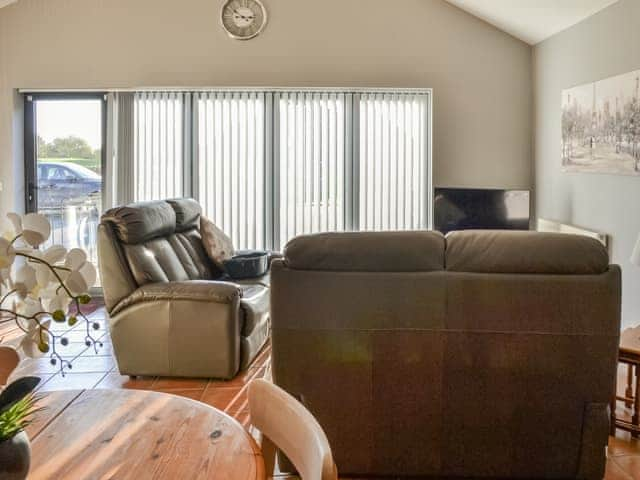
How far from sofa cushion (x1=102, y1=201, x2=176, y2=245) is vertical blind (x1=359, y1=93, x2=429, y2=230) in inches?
93.5

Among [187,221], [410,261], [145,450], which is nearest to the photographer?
[145,450]

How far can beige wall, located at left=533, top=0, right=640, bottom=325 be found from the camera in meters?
3.92

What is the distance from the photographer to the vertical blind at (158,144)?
596 centimetres

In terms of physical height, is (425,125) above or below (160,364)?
above

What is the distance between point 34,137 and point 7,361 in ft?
19.2

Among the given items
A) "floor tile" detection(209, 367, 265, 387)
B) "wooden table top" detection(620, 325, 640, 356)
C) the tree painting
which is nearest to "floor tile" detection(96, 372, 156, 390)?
"floor tile" detection(209, 367, 265, 387)

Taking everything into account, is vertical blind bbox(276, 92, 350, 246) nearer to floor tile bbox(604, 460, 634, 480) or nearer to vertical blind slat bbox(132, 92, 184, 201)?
vertical blind slat bbox(132, 92, 184, 201)

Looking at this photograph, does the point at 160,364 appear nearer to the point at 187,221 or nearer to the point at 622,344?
the point at 187,221

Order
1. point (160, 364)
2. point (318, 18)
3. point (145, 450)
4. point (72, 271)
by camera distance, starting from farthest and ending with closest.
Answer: point (318, 18)
point (160, 364)
point (145, 450)
point (72, 271)

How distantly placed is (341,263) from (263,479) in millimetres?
1349

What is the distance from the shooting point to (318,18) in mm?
5895

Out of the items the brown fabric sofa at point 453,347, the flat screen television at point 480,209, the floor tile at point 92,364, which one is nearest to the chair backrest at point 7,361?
the brown fabric sofa at point 453,347

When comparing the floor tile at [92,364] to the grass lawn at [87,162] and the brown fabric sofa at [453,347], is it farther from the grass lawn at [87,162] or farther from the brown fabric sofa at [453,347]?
the grass lawn at [87,162]

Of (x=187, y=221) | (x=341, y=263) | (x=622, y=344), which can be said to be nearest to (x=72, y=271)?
(x=341, y=263)
